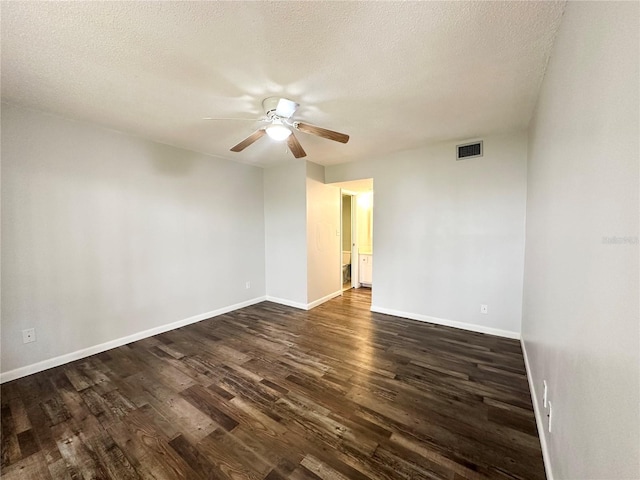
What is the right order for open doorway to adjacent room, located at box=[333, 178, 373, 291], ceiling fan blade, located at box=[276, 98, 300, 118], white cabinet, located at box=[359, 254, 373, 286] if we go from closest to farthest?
1. ceiling fan blade, located at box=[276, 98, 300, 118]
2. open doorway to adjacent room, located at box=[333, 178, 373, 291]
3. white cabinet, located at box=[359, 254, 373, 286]

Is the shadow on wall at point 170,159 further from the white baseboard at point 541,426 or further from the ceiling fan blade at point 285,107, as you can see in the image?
the white baseboard at point 541,426

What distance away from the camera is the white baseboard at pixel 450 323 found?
3.06 metres

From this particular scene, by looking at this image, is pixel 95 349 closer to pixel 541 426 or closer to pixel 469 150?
pixel 541 426

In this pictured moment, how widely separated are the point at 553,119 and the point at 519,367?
7.20ft

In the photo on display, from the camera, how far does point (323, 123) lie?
8.63 feet

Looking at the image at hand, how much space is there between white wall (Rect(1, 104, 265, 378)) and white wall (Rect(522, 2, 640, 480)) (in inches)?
150

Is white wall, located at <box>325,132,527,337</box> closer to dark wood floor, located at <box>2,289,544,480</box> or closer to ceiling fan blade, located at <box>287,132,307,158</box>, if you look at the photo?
dark wood floor, located at <box>2,289,544,480</box>

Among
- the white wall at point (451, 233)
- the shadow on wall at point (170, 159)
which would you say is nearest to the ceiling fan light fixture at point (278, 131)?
the shadow on wall at point (170, 159)

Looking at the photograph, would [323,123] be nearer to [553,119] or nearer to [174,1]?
[174,1]

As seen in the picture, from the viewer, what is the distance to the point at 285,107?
202cm

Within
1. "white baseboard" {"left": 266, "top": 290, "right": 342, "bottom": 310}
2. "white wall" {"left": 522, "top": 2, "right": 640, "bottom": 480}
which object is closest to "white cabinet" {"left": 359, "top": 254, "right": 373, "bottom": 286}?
"white baseboard" {"left": 266, "top": 290, "right": 342, "bottom": 310}

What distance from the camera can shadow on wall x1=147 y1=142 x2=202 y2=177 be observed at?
318cm

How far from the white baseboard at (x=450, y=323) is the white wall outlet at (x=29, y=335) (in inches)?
154

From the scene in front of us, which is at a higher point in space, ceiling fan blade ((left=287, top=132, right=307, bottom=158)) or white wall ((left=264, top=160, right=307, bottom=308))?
ceiling fan blade ((left=287, top=132, right=307, bottom=158))
